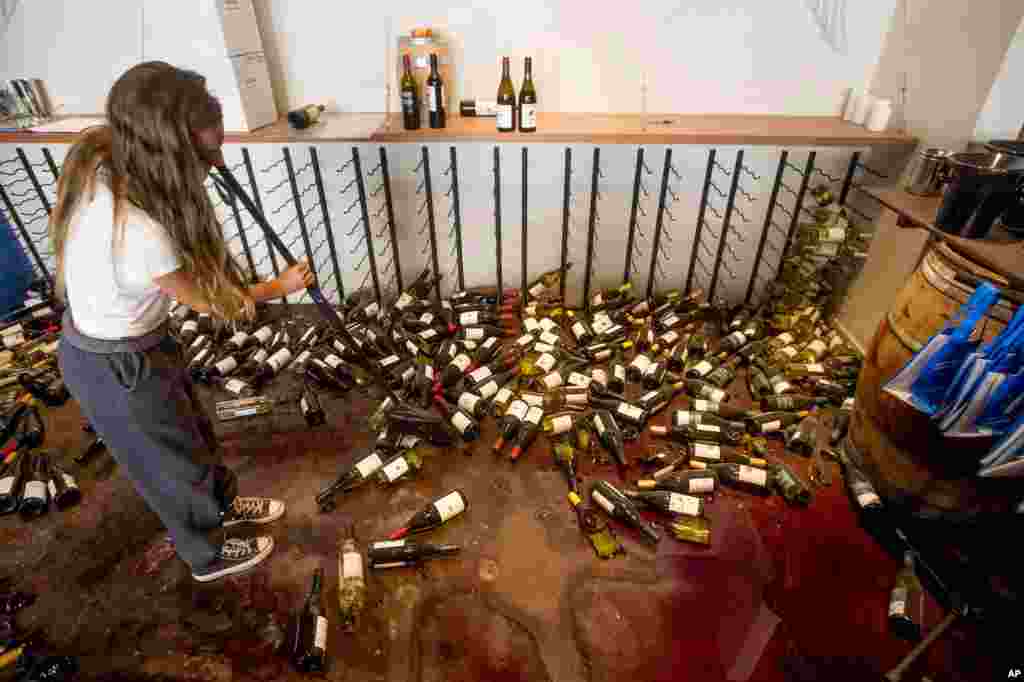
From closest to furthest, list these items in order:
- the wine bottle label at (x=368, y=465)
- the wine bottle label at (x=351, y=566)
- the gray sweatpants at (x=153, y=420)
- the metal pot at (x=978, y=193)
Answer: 1. the gray sweatpants at (x=153, y=420)
2. the metal pot at (x=978, y=193)
3. the wine bottle label at (x=351, y=566)
4. the wine bottle label at (x=368, y=465)

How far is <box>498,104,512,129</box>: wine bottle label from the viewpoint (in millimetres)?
2594

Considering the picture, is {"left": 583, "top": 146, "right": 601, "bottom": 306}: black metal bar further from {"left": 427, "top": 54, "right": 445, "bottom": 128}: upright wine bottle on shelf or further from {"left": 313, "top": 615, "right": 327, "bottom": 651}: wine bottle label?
{"left": 313, "top": 615, "right": 327, "bottom": 651}: wine bottle label

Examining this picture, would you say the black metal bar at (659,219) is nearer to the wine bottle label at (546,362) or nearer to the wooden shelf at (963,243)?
the wine bottle label at (546,362)

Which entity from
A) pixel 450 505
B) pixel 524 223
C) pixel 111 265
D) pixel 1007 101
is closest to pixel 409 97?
pixel 524 223

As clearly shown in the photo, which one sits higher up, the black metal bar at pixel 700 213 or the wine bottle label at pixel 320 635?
the black metal bar at pixel 700 213

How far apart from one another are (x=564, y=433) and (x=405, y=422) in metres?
0.76

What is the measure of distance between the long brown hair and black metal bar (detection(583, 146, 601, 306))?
6.81 feet

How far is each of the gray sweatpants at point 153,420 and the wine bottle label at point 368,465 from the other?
56 cm

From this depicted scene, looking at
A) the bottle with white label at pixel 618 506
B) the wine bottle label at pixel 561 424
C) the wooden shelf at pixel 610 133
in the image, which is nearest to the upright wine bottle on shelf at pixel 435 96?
the wooden shelf at pixel 610 133

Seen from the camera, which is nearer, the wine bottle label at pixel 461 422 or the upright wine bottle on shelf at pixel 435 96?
the wine bottle label at pixel 461 422

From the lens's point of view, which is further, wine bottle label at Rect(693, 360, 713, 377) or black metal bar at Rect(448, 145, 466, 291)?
black metal bar at Rect(448, 145, 466, 291)

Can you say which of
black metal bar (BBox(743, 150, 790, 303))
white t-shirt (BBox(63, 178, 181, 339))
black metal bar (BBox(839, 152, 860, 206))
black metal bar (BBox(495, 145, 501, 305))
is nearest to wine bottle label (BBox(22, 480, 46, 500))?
white t-shirt (BBox(63, 178, 181, 339))

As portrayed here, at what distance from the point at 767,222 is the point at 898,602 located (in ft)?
6.93

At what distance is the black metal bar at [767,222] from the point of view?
115 inches
